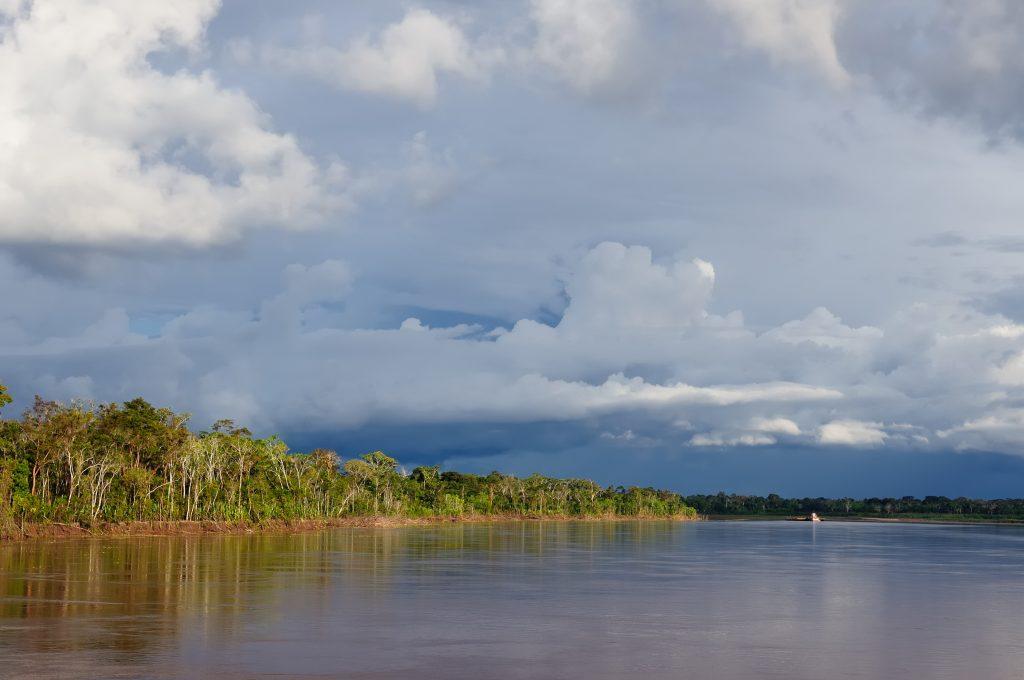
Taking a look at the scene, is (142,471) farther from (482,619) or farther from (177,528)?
(482,619)

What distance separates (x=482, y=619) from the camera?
1407 inches

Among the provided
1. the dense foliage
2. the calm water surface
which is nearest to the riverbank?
the dense foliage

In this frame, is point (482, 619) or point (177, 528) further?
point (177, 528)

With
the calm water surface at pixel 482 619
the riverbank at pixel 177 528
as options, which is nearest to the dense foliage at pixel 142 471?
the riverbank at pixel 177 528

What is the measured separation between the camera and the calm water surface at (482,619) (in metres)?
26.1

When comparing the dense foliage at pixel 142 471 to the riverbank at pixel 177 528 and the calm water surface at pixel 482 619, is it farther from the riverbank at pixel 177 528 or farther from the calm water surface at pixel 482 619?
the calm water surface at pixel 482 619

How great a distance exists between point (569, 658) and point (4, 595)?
2339 cm

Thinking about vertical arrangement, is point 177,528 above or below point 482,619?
below

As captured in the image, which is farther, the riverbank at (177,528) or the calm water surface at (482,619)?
the riverbank at (177,528)

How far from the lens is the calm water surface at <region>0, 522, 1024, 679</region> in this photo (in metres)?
26.1

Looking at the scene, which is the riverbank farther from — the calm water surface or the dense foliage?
the calm water surface

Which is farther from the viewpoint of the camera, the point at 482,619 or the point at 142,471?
the point at 142,471

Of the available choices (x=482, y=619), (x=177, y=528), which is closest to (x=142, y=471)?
(x=177, y=528)

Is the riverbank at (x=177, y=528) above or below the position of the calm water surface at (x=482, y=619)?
below
